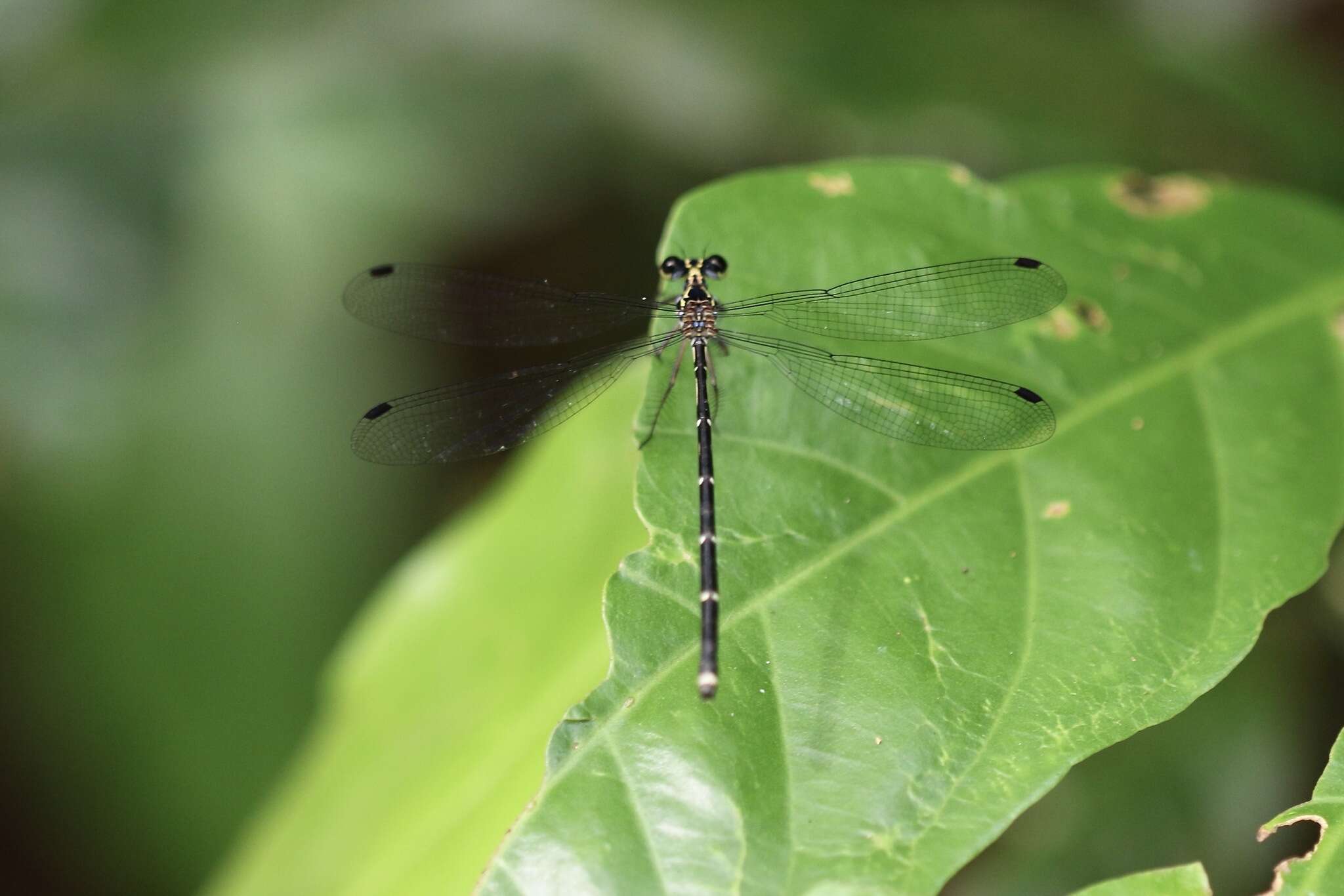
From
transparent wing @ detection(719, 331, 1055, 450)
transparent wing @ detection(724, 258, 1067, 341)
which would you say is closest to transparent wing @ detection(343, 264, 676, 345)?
transparent wing @ detection(724, 258, 1067, 341)

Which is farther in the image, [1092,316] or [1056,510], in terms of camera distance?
[1092,316]

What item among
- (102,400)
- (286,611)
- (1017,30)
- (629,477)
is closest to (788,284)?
(629,477)

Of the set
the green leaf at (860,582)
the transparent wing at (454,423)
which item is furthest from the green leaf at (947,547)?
the transparent wing at (454,423)

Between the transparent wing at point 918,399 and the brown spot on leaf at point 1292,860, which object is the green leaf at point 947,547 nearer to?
the transparent wing at point 918,399

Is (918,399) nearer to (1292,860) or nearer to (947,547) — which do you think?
(947,547)

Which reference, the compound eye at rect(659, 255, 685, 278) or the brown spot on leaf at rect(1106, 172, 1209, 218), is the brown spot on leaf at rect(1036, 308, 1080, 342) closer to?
the brown spot on leaf at rect(1106, 172, 1209, 218)

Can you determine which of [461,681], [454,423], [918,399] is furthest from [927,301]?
[461,681]

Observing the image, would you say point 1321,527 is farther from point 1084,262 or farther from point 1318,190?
point 1318,190
